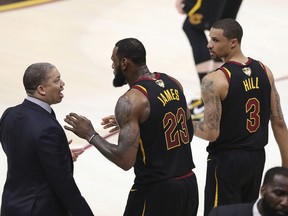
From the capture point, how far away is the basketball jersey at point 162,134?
19.2 ft

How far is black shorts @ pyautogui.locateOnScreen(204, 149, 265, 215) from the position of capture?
6.41 m

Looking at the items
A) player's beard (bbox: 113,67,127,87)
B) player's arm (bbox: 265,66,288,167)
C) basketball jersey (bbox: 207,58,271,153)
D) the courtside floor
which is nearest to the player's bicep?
player's beard (bbox: 113,67,127,87)

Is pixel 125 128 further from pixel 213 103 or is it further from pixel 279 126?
pixel 279 126

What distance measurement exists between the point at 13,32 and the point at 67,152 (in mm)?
6181

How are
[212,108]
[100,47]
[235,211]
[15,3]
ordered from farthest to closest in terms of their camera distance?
[15,3] → [100,47] → [212,108] → [235,211]

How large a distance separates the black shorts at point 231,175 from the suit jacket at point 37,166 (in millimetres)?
1199

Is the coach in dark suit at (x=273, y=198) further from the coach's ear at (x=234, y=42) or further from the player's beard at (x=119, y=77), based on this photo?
the coach's ear at (x=234, y=42)

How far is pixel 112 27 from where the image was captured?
1175 centimetres

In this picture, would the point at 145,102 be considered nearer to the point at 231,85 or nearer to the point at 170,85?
the point at 170,85

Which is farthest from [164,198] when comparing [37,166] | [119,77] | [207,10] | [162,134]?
[207,10]

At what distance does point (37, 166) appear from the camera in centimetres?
552

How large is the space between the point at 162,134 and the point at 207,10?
144 inches

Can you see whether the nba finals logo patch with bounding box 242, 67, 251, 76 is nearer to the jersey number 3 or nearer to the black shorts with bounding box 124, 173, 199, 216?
the jersey number 3

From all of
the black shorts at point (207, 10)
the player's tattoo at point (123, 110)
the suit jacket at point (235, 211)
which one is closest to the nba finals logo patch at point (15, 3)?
the black shorts at point (207, 10)
